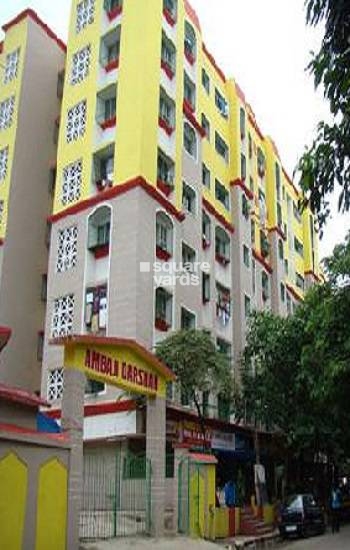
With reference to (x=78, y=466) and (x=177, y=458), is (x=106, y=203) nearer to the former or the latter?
(x=177, y=458)

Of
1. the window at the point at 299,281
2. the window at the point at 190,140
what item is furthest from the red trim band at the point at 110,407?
the window at the point at 299,281

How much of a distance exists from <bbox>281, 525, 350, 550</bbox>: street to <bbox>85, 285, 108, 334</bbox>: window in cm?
978

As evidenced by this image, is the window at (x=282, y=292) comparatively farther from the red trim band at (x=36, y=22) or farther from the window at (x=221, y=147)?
the red trim band at (x=36, y=22)

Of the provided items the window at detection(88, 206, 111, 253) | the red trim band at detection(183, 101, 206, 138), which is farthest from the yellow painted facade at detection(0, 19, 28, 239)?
the red trim band at detection(183, 101, 206, 138)

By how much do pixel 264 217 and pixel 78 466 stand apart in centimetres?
3062

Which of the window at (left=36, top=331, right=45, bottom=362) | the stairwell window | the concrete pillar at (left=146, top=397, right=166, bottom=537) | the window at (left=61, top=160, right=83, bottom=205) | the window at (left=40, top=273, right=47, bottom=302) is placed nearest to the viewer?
the concrete pillar at (left=146, top=397, right=166, bottom=537)

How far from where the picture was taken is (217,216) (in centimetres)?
3438

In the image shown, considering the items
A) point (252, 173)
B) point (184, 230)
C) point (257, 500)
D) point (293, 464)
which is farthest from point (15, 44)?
point (293, 464)

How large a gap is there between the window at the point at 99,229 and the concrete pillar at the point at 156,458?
10.3 meters

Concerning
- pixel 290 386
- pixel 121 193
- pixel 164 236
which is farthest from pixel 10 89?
pixel 290 386

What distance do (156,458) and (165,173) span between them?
49.0 ft

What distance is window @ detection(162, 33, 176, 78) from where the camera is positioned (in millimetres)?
30469

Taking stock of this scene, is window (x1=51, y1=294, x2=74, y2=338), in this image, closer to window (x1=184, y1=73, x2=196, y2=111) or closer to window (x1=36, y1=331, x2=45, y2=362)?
window (x1=36, y1=331, x2=45, y2=362)

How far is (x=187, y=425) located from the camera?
86.3ft
